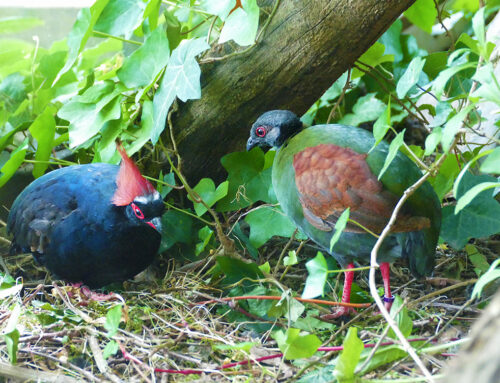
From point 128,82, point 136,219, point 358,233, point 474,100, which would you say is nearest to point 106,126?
point 128,82

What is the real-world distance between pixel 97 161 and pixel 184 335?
1111 millimetres

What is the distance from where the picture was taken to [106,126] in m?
2.68

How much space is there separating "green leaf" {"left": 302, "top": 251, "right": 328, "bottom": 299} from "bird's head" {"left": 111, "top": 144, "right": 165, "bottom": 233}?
3.11ft

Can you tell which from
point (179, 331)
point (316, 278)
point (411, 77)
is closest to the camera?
point (316, 278)

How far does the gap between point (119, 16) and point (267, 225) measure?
1207 millimetres

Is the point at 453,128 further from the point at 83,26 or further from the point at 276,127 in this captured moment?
the point at 83,26

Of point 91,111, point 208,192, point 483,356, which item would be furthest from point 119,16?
point 483,356

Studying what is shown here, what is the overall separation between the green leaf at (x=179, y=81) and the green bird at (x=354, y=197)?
19.2 inches

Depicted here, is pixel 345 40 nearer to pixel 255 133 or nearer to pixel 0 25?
pixel 255 133

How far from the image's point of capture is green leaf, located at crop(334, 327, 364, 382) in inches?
60.0

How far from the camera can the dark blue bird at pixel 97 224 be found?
250cm

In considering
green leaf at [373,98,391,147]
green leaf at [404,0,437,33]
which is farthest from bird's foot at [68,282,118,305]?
green leaf at [404,0,437,33]

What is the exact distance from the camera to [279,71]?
2.59 m

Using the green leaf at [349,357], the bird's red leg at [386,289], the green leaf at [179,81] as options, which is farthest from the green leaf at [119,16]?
the green leaf at [349,357]
